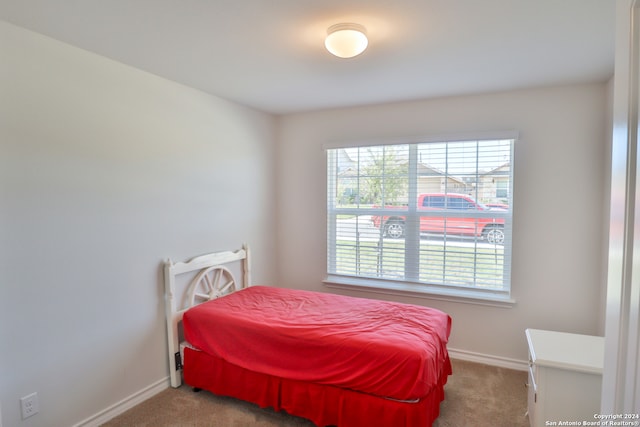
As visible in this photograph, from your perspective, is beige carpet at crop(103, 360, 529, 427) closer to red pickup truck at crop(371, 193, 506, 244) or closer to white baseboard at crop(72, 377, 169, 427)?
white baseboard at crop(72, 377, 169, 427)

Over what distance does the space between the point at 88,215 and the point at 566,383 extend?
2946mm

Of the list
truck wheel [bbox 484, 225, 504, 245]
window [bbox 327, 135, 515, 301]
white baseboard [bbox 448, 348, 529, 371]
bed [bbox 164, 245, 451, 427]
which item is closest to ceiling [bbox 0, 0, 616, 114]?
window [bbox 327, 135, 515, 301]

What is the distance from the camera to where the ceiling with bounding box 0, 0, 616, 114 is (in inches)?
63.8

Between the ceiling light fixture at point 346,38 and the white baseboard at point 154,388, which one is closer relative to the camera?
the ceiling light fixture at point 346,38

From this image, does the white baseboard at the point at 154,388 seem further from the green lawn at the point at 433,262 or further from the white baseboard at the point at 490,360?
the green lawn at the point at 433,262

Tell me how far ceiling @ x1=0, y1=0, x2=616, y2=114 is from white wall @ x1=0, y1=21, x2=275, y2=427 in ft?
0.79

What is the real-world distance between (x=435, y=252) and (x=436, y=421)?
1.45 meters

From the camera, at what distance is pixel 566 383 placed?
6.01 feet

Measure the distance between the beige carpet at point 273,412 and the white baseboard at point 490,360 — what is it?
19cm

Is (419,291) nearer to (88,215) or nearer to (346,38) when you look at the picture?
(346,38)

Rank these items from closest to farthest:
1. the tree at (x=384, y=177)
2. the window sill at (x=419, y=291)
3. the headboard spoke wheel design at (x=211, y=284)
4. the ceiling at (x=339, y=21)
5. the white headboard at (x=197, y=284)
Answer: the ceiling at (x=339, y=21)
the white headboard at (x=197, y=284)
the headboard spoke wheel design at (x=211, y=284)
the window sill at (x=419, y=291)
the tree at (x=384, y=177)

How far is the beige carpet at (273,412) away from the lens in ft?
7.35

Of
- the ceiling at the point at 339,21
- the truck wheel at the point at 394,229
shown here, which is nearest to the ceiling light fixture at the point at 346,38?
the ceiling at the point at 339,21

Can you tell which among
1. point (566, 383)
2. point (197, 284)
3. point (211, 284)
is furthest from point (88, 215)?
point (566, 383)
